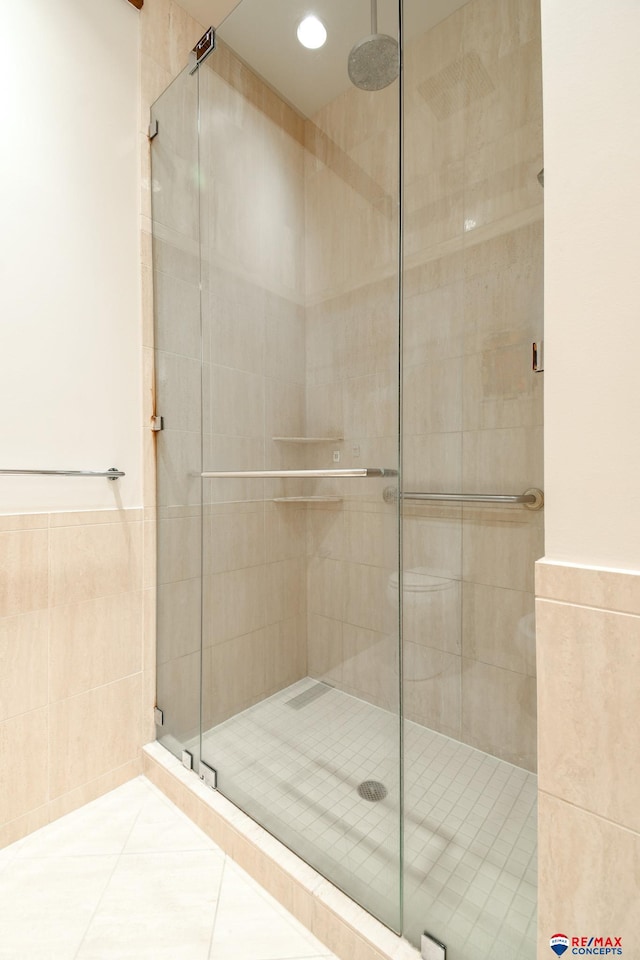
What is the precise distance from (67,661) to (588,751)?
1417 mm

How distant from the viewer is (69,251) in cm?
140

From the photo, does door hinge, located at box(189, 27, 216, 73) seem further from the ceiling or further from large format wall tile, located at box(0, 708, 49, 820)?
large format wall tile, located at box(0, 708, 49, 820)

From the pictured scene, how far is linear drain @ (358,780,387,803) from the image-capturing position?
3.23ft

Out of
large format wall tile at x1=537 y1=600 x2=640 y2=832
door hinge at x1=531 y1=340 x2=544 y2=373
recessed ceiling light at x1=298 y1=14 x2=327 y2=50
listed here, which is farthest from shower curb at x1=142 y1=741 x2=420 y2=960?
recessed ceiling light at x1=298 y1=14 x2=327 y2=50

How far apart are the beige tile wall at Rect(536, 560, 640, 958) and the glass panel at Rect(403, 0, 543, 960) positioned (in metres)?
0.26

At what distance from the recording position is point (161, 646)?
163 centimetres

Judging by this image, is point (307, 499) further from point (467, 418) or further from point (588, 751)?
point (588, 751)

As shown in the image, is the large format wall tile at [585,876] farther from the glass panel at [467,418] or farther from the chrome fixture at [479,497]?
the chrome fixture at [479,497]

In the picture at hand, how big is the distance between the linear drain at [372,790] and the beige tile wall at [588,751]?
0.38 meters

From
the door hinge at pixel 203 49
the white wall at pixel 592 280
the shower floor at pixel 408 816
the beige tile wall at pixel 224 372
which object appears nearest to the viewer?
the white wall at pixel 592 280

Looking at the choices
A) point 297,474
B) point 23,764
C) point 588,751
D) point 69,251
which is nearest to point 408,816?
point 588,751

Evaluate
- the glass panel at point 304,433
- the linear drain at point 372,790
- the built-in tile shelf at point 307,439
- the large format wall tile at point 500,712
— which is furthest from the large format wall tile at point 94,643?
the large format wall tile at point 500,712

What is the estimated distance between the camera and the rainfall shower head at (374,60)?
97cm

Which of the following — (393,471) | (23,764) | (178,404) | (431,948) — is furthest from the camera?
(178,404)
